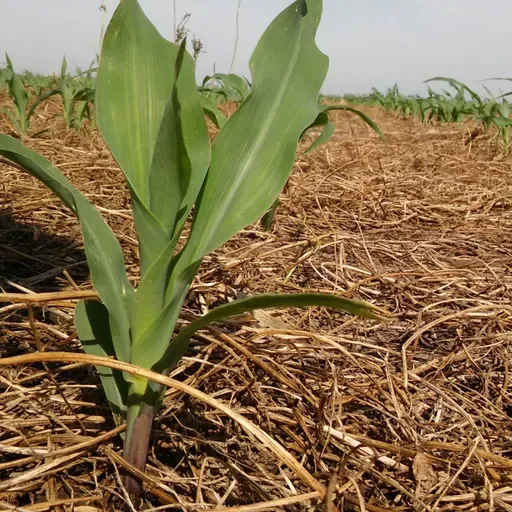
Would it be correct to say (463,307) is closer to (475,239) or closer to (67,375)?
(475,239)

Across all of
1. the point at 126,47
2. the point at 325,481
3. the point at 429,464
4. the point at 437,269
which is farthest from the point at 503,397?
the point at 126,47

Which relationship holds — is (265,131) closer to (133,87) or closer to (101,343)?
(133,87)

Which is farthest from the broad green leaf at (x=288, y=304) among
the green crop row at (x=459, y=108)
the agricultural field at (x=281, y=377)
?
the green crop row at (x=459, y=108)

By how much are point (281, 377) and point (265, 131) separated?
327 mm

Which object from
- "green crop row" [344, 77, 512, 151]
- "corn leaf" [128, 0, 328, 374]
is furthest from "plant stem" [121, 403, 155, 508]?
"green crop row" [344, 77, 512, 151]

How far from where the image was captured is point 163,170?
21.8 inches

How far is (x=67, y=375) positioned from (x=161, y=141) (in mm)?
391

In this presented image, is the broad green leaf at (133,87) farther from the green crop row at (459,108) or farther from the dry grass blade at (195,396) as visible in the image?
the green crop row at (459,108)

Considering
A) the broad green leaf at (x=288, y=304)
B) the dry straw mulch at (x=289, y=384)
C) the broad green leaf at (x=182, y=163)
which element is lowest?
the dry straw mulch at (x=289, y=384)

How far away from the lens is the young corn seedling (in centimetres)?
56

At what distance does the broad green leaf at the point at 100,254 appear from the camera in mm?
549

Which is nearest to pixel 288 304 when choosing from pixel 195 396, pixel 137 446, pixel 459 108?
pixel 195 396

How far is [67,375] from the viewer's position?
74 centimetres

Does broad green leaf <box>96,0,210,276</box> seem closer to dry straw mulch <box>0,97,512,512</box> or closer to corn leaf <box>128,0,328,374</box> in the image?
corn leaf <box>128,0,328,374</box>
